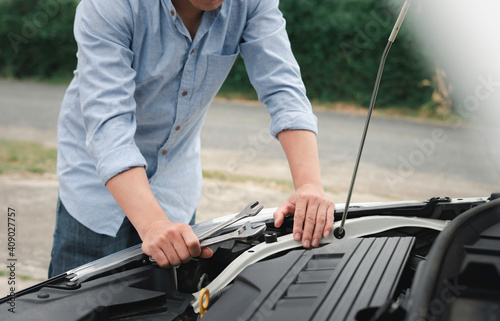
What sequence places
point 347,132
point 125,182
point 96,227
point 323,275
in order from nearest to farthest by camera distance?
point 323,275 < point 125,182 < point 96,227 < point 347,132

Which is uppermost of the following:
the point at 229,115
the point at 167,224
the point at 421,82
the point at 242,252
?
the point at 167,224

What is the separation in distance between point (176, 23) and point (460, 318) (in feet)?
A: 3.31

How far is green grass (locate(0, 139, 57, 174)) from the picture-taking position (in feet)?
16.9

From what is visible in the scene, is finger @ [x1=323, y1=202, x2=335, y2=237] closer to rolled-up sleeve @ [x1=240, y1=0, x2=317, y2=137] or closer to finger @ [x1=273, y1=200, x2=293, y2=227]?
finger @ [x1=273, y1=200, x2=293, y2=227]

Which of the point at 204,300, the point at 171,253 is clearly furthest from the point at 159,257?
the point at 204,300

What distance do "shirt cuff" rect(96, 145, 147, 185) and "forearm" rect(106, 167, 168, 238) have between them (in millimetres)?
14

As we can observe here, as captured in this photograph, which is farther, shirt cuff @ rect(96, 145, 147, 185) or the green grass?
the green grass

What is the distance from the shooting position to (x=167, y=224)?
116cm

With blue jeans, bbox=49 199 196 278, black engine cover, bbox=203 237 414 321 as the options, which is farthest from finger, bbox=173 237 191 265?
blue jeans, bbox=49 199 196 278

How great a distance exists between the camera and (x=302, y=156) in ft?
4.91

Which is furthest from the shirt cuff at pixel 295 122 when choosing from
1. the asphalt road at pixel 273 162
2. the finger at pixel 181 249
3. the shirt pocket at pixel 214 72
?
the asphalt road at pixel 273 162

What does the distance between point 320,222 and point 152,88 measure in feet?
2.00

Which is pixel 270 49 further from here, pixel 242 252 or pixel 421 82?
pixel 421 82

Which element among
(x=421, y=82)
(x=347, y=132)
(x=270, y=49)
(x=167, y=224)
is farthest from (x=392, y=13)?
(x=167, y=224)
